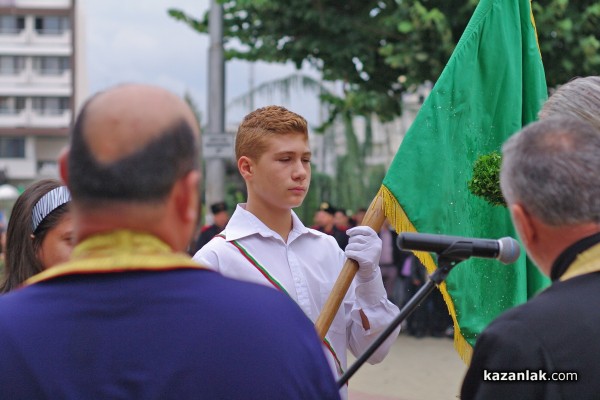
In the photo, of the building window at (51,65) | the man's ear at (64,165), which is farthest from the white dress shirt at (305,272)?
the building window at (51,65)

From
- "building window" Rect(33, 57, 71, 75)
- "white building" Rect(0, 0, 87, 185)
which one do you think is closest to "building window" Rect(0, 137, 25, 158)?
"white building" Rect(0, 0, 87, 185)

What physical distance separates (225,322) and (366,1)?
10.2 meters

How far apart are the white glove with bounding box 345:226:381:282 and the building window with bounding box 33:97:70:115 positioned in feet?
211

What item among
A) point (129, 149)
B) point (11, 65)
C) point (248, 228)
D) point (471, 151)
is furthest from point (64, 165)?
point (11, 65)

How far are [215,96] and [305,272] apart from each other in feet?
31.7

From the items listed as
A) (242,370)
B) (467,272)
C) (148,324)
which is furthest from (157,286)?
(467,272)

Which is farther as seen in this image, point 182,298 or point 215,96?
point 215,96

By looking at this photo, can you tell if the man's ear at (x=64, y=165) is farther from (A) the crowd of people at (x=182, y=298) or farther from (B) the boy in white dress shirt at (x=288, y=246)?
(B) the boy in white dress shirt at (x=288, y=246)

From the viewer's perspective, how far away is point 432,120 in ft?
12.2

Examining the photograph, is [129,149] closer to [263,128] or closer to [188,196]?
[188,196]

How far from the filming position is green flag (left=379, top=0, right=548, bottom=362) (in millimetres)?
3504

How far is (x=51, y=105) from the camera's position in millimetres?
65375

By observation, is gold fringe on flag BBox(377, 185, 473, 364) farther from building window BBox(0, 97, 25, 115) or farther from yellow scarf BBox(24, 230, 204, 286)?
building window BBox(0, 97, 25, 115)

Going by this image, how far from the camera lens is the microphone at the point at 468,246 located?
6.93ft
